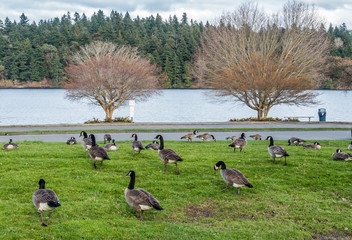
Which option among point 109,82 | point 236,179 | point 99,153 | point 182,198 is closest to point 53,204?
point 182,198

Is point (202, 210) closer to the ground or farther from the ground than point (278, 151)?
closer to the ground

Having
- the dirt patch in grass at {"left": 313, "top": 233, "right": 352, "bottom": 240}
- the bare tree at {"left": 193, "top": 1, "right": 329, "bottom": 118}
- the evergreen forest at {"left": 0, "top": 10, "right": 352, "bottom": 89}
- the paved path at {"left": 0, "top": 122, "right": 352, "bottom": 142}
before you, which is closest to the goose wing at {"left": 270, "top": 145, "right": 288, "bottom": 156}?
the dirt patch in grass at {"left": 313, "top": 233, "right": 352, "bottom": 240}

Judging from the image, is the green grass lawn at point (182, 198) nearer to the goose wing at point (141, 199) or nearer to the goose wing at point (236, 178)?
the goose wing at point (141, 199)

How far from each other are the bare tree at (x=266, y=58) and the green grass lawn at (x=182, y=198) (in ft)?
89.8

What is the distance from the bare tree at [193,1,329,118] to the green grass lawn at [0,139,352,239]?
27.4m

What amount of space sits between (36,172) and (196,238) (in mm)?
7664

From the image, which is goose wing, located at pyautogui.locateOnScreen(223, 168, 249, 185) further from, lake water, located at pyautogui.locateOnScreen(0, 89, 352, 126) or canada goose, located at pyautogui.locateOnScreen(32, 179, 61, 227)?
lake water, located at pyautogui.locateOnScreen(0, 89, 352, 126)

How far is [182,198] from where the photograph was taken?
1137 centimetres

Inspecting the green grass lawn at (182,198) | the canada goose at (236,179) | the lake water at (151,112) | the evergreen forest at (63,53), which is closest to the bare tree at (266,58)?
the lake water at (151,112)

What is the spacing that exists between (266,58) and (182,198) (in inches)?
1459

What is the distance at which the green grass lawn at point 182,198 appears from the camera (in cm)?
882

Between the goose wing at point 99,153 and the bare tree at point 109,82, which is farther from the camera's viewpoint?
the bare tree at point 109,82

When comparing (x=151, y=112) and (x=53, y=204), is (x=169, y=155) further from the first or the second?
(x=151, y=112)

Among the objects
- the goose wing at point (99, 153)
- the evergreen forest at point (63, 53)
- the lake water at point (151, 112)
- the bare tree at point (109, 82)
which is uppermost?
the evergreen forest at point (63, 53)
